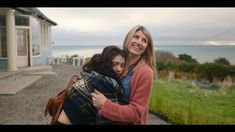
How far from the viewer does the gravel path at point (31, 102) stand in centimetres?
254

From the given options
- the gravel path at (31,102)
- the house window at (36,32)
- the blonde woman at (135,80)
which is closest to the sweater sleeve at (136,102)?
the blonde woman at (135,80)

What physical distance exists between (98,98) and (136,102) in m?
0.21

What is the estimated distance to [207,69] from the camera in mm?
2449

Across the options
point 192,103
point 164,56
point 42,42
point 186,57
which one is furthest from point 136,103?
point 42,42

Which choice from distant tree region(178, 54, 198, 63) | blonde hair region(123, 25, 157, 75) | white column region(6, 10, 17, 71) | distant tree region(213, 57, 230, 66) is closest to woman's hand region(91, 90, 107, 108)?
blonde hair region(123, 25, 157, 75)

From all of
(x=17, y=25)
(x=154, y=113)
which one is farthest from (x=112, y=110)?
(x=17, y=25)

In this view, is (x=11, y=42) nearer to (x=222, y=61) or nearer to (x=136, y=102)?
(x=222, y=61)

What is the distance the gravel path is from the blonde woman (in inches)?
21.1

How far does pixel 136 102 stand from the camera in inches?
74.0

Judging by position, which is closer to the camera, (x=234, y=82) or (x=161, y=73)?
(x=161, y=73)

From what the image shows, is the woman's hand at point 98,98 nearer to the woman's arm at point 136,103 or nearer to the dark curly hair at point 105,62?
the woman's arm at point 136,103
